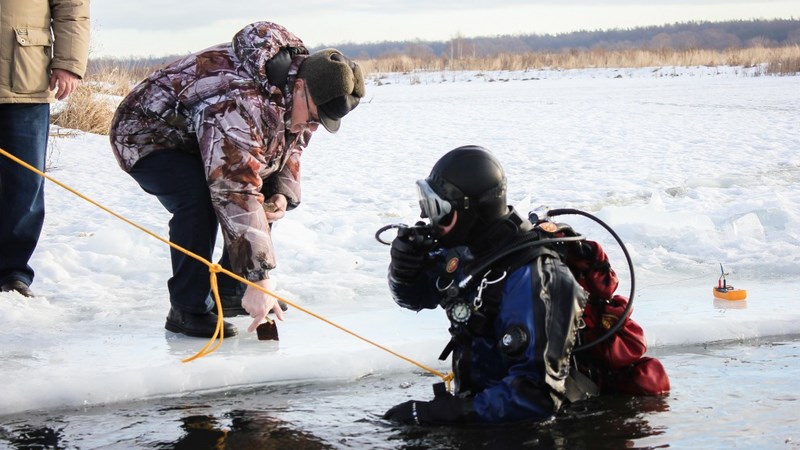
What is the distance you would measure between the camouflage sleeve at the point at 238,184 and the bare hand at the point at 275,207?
24.8 inches

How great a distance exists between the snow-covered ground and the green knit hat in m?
1.10

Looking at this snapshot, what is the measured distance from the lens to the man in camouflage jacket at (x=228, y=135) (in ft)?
13.0

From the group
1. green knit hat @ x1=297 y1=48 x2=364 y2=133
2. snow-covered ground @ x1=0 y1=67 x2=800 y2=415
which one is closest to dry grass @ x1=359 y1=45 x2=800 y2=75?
snow-covered ground @ x1=0 y1=67 x2=800 y2=415

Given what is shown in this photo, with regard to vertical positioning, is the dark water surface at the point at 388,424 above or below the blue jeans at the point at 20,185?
below

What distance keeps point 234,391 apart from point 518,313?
56.6 inches

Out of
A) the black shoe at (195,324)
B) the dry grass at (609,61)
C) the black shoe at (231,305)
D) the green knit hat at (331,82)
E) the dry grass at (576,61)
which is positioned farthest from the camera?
the dry grass at (576,61)

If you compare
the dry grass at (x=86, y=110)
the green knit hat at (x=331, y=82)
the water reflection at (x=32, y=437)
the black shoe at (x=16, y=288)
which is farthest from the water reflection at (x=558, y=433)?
the dry grass at (x=86, y=110)

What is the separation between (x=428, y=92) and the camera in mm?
23906

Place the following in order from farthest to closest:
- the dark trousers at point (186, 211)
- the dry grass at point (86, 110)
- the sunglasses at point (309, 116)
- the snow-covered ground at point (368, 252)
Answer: the dry grass at point (86, 110) → the dark trousers at point (186, 211) → the snow-covered ground at point (368, 252) → the sunglasses at point (309, 116)

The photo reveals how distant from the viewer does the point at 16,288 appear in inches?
202

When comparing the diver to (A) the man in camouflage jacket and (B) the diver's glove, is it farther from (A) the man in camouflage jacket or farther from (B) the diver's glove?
(A) the man in camouflage jacket

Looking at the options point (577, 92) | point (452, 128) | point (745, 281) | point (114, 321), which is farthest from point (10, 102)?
point (577, 92)

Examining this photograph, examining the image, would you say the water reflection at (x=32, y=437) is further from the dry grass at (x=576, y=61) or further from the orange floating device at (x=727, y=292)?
the dry grass at (x=576, y=61)

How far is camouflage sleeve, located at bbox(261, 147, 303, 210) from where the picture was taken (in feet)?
15.9
